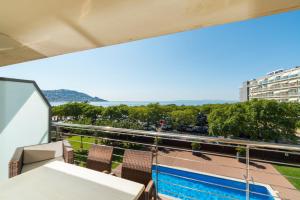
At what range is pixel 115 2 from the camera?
1.34 m

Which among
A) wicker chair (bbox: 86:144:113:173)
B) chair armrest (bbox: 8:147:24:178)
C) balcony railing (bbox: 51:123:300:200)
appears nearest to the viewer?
balcony railing (bbox: 51:123:300:200)

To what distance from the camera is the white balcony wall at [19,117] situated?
124 inches

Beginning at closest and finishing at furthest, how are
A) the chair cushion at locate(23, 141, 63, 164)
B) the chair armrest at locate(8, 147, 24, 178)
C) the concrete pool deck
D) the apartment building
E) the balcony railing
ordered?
the balcony railing < the chair armrest at locate(8, 147, 24, 178) < the chair cushion at locate(23, 141, 63, 164) < the concrete pool deck < the apartment building

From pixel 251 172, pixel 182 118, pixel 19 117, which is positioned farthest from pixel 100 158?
pixel 182 118

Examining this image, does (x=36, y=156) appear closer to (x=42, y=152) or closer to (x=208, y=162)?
(x=42, y=152)

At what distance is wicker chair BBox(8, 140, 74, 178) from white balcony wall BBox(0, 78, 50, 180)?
683 millimetres

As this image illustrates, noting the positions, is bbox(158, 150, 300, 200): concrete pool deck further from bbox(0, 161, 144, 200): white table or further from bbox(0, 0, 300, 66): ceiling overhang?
bbox(0, 0, 300, 66): ceiling overhang

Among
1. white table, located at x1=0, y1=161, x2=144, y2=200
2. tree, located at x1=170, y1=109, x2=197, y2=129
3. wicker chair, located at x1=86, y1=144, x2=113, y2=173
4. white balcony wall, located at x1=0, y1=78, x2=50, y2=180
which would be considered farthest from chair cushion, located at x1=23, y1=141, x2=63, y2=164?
tree, located at x1=170, y1=109, x2=197, y2=129

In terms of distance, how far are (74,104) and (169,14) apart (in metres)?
30.6

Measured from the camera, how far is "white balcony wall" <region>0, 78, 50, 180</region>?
3.16m

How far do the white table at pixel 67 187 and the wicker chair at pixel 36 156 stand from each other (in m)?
1.02

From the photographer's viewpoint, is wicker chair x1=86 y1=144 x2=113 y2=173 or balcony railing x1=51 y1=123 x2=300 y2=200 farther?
wicker chair x1=86 y1=144 x2=113 y2=173

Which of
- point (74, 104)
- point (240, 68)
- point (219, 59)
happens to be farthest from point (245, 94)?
point (74, 104)

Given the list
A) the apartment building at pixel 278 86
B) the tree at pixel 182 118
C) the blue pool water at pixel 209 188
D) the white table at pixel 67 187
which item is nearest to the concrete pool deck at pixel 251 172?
the blue pool water at pixel 209 188
